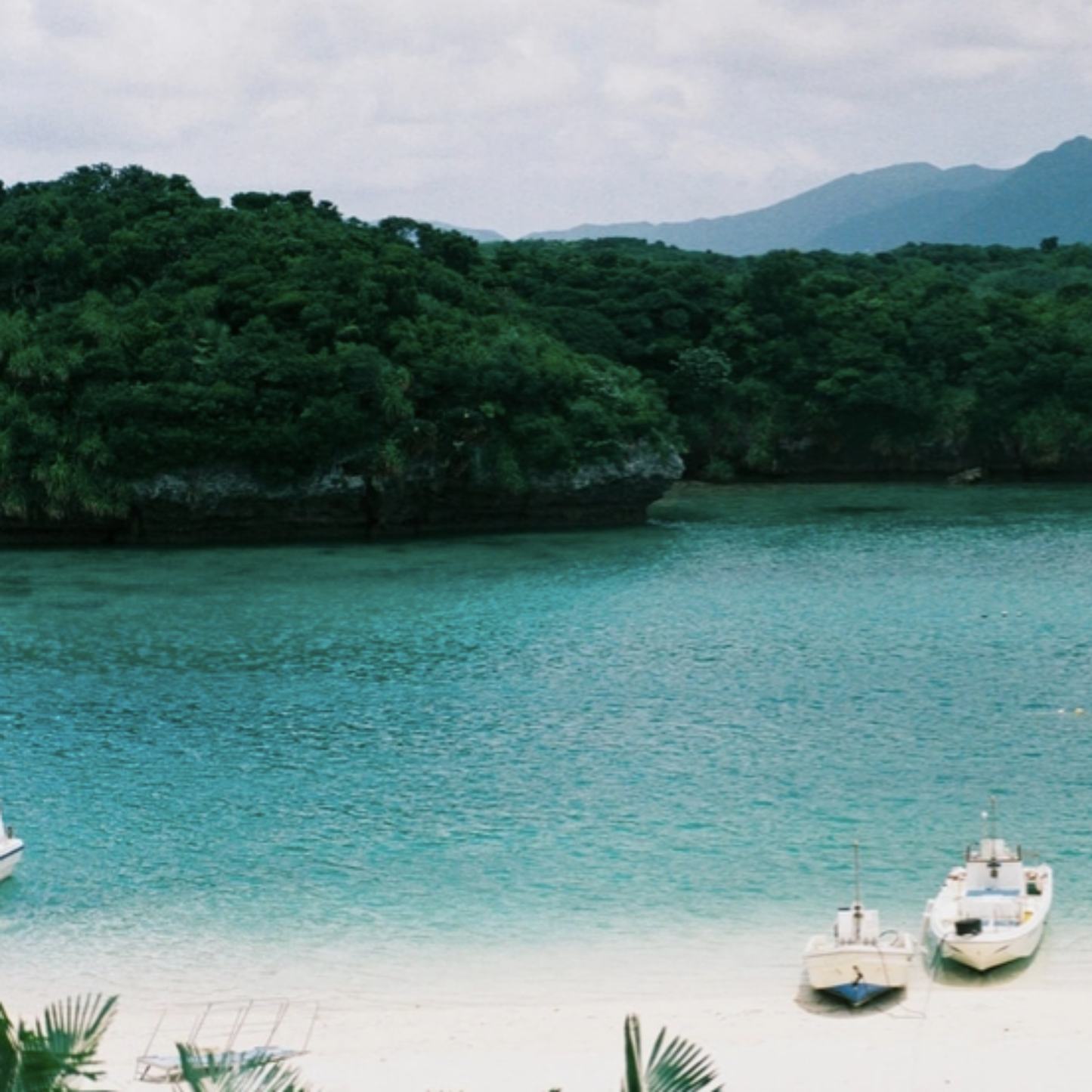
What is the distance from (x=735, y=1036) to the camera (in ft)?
60.0

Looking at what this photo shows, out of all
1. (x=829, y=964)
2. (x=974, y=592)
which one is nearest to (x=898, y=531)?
(x=974, y=592)

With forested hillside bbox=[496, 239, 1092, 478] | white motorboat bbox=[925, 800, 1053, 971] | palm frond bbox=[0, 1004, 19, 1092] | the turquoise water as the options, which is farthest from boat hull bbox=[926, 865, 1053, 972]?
forested hillside bbox=[496, 239, 1092, 478]

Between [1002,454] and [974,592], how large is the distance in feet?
110

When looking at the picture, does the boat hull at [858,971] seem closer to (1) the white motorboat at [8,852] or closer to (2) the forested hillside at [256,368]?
(1) the white motorboat at [8,852]

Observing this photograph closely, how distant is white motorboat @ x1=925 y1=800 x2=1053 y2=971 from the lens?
65.9 feet

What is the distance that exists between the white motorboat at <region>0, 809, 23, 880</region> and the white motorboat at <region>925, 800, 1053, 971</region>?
12577 mm

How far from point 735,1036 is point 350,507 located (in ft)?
145

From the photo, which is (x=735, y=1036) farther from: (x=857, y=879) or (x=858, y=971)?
(x=857, y=879)

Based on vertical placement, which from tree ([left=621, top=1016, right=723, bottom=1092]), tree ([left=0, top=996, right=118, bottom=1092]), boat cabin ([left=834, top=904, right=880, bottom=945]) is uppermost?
tree ([left=0, top=996, right=118, bottom=1092])

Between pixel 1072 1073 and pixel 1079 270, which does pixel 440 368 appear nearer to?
pixel 1072 1073

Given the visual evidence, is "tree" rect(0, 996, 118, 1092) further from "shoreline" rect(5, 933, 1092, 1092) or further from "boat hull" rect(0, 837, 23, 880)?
"boat hull" rect(0, 837, 23, 880)

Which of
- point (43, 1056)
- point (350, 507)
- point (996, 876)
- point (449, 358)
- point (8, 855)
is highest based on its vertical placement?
point (449, 358)

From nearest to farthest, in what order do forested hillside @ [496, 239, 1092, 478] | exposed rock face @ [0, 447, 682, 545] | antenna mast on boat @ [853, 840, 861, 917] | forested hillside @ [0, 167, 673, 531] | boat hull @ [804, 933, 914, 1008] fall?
boat hull @ [804, 933, 914, 1008] < antenna mast on boat @ [853, 840, 861, 917] < forested hillside @ [0, 167, 673, 531] < exposed rock face @ [0, 447, 682, 545] < forested hillside @ [496, 239, 1092, 478]

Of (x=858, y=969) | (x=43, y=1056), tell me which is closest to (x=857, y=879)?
(x=858, y=969)
